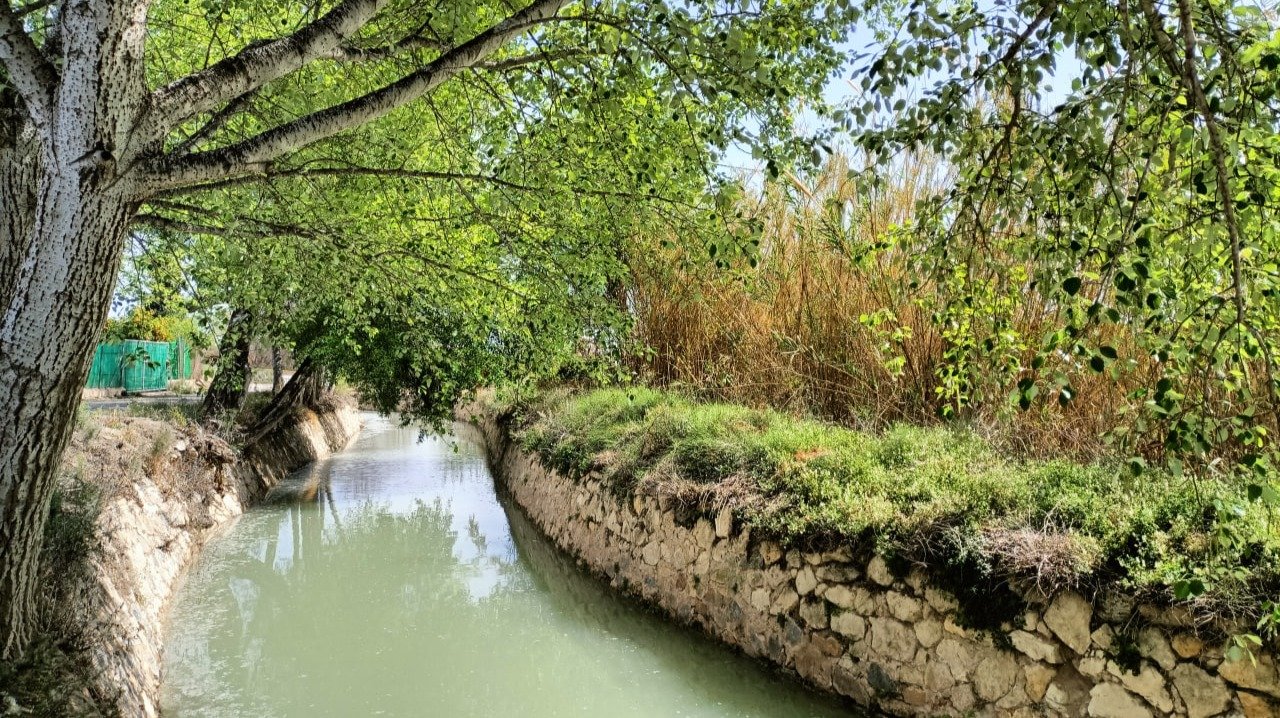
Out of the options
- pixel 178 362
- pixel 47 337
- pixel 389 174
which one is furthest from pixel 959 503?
pixel 178 362

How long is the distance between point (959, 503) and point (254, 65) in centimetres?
438

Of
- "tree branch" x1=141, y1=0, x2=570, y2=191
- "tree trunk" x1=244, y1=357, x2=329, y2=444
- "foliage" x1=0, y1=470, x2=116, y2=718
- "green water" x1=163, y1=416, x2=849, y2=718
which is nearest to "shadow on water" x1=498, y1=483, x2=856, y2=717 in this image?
"green water" x1=163, y1=416, x2=849, y2=718

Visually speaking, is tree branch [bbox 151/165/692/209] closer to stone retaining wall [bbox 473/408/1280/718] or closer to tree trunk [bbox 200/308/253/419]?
tree trunk [bbox 200/308/253/419]

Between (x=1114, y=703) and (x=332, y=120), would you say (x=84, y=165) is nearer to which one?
(x=332, y=120)

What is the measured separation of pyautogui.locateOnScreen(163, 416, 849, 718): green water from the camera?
509 cm

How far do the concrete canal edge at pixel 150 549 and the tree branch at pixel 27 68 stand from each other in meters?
2.62

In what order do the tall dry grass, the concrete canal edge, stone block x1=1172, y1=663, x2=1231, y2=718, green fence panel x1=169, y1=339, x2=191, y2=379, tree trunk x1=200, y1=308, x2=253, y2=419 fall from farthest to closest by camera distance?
green fence panel x1=169, y1=339, x2=191, y2=379 → tree trunk x1=200, y1=308, x2=253, y2=419 → the tall dry grass → the concrete canal edge → stone block x1=1172, y1=663, x2=1231, y2=718

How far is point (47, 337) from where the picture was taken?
10.5 feet

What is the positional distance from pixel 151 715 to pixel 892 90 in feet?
17.3

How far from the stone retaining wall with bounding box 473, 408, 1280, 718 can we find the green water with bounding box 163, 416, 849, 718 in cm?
28

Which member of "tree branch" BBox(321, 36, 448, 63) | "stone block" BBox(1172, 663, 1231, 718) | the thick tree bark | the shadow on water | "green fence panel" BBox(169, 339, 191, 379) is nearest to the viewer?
the thick tree bark

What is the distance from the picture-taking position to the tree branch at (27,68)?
3.23 metres

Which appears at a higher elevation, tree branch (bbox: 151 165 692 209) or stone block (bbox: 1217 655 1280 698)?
tree branch (bbox: 151 165 692 209)

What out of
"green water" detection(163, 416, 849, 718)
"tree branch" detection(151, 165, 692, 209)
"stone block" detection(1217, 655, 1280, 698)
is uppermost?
"tree branch" detection(151, 165, 692, 209)
